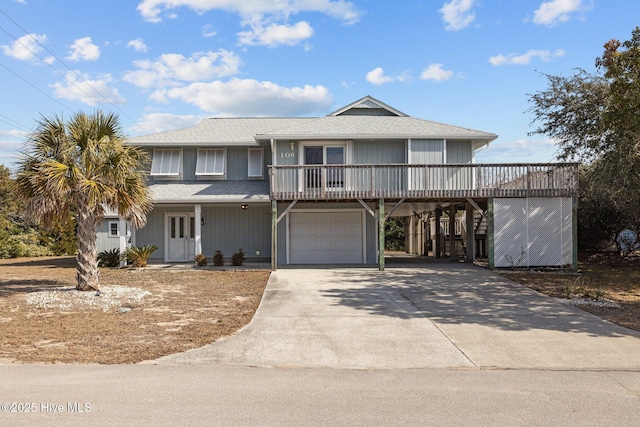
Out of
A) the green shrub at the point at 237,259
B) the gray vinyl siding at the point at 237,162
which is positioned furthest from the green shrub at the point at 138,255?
Answer: the gray vinyl siding at the point at 237,162

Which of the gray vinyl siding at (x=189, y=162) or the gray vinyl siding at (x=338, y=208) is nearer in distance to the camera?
the gray vinyl siding at (x=338, y=208)

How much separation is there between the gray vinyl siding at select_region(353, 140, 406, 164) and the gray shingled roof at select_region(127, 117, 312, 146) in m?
4.35

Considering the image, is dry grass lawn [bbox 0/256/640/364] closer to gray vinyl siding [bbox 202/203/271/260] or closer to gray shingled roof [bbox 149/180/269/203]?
gray vinyl siding [bbox 202/203/271/260]

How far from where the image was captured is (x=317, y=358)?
7.70 metres

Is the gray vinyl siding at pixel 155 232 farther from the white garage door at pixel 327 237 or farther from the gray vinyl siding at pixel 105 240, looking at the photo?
the white garage door at pixel 327 237

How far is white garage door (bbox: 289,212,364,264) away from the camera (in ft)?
68.7

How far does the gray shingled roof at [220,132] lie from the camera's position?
837 inches

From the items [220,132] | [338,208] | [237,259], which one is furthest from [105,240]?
[338,208]

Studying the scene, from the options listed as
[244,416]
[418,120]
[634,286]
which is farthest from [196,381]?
[418,120]

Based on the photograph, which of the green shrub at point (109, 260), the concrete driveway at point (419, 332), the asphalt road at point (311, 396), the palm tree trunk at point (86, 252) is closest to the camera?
the asphalt road at point (311, 396)

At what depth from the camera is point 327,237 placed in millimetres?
21000

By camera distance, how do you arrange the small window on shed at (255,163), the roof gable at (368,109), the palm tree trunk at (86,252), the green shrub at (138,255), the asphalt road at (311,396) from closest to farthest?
1. the asphalt road at (311,396)
2. the palm tree trunk at (86,252)
3. the green shrub at (138,255)
4. the small window on shed at (255,163)
5. the roof gable at (368,109)

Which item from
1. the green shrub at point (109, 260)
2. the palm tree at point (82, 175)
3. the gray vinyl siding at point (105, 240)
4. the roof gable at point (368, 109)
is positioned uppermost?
the roof gable at point (368, 109)

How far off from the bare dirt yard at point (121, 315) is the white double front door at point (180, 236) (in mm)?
4396
